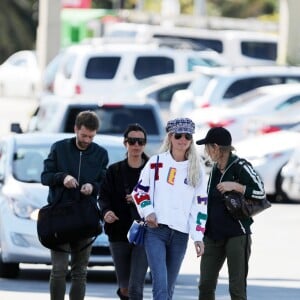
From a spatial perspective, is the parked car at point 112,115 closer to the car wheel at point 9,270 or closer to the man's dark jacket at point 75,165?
the car wheel at point 9,270

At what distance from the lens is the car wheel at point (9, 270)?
47.2 ft

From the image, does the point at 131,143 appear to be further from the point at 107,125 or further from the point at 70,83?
the point at 70,83

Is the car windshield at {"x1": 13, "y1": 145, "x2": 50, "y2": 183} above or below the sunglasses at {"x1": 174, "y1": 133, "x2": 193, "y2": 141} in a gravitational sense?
below

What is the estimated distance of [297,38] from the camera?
3844cm

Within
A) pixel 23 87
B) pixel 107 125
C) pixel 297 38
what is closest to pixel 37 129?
pixel 107 125

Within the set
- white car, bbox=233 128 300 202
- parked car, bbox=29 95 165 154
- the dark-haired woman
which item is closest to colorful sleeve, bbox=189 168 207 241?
the dark-haired woman

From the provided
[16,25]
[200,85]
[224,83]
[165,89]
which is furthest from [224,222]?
[16,25]

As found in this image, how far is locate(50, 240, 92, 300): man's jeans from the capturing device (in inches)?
422

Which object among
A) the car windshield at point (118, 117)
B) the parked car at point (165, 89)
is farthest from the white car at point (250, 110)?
the parked car at point (165, 89)

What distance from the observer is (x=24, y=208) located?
13.9 meters

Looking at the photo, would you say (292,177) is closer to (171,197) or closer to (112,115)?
(112,115)

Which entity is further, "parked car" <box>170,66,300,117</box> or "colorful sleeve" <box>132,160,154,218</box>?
"parked car" <box>170,66,300,117</box>

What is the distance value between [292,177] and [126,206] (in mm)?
11522

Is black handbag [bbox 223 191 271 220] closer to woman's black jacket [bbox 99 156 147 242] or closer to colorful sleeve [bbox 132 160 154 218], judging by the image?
colorful sleeve [bbox 132 160 154 218]
